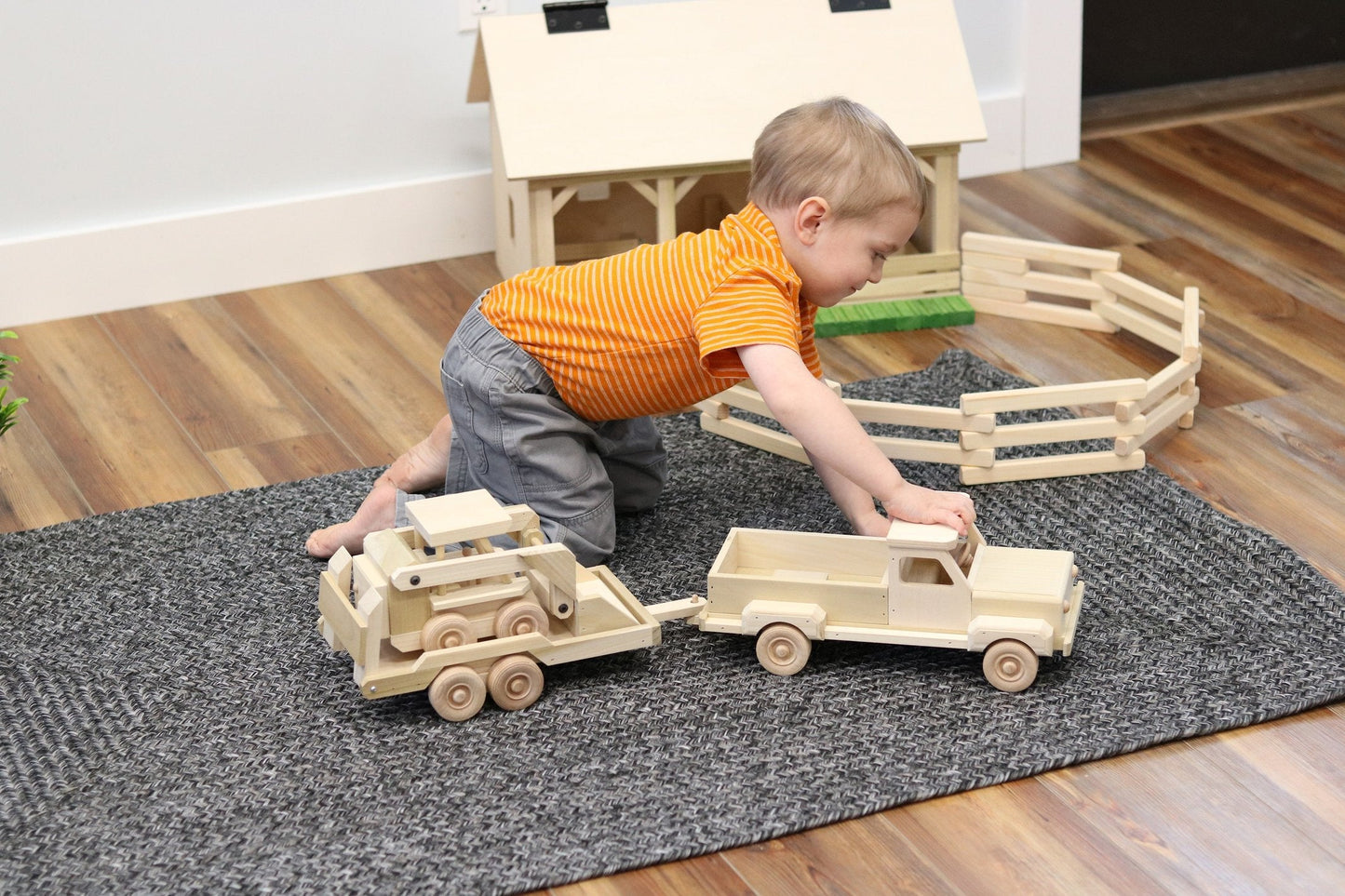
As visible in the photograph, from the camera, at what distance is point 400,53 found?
224 cm

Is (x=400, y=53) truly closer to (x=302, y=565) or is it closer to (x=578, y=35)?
(x=578, y=35)

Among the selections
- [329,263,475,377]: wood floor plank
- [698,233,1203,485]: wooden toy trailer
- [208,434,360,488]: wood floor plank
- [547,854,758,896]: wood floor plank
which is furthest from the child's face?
[329,263,475,377]: wood floor plank

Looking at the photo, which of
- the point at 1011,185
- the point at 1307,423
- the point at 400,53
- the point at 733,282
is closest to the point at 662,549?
the point at 733,282

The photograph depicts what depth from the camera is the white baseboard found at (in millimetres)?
2145

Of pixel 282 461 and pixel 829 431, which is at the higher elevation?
pixel 829 431

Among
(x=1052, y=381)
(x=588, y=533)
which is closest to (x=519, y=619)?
(x=588, y=533)

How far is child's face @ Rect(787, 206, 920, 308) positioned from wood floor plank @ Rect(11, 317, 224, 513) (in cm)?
74

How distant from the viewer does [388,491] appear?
59.3 inches

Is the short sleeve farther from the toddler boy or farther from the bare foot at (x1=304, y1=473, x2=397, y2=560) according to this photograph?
the bare foot at (x1=304, y1=473, x2=397, y2=560)

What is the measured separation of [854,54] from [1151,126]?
2.90 feet

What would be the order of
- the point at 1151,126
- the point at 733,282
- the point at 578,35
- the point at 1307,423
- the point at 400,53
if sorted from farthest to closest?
the point at 1151,126 < the point at 400,53 < the point at 578,35 < the point at 1307,423 < the point at 733,282

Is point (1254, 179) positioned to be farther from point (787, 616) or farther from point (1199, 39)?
point (787, 616)

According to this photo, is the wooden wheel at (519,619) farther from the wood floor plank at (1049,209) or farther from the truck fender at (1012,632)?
the wood floor plank at (1049,209)

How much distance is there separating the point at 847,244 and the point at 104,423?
0.99m
